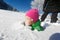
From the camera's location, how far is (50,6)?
3107 millimetres

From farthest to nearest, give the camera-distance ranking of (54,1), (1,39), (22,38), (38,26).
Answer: (38,26) < (54,1) < (22,38) < (1,39)

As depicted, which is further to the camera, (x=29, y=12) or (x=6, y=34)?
(x=29, y=12)

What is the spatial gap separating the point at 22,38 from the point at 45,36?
474 mm

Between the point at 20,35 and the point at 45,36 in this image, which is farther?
the point at 45,36

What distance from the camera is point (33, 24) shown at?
152 inches

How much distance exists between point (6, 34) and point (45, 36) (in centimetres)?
66

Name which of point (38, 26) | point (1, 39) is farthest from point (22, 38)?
point (38, 26)

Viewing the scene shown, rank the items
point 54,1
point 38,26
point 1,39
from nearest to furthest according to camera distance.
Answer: point 1,39 → point 54,1 → point 38,26

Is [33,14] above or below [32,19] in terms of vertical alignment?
above

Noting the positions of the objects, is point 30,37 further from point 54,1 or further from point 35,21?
point 35,21

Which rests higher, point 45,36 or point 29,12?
point 29,12

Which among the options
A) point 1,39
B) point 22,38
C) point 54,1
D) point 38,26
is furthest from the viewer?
point 38,26

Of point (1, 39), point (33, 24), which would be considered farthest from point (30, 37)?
point (33, 24)

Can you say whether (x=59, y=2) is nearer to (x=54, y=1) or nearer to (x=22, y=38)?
(x=54, y=1)
